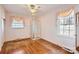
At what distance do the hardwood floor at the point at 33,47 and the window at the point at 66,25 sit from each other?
0.20 metres

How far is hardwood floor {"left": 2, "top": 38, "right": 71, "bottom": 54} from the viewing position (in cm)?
128

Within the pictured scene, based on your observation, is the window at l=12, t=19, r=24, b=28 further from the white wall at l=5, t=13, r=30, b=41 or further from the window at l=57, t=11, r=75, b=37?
the window at l=57, t=11, r=75, b=37

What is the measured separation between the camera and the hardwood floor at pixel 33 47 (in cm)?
128

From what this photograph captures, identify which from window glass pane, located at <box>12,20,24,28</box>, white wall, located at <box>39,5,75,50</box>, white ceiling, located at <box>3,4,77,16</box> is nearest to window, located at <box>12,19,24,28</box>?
window glass pane, located at <box>12,20,24,28</box>

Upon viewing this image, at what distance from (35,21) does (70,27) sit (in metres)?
0.42

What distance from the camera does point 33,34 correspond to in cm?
137

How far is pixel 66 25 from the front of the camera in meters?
1.32

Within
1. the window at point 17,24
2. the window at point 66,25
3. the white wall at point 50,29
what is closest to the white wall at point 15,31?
the window at point 17,24

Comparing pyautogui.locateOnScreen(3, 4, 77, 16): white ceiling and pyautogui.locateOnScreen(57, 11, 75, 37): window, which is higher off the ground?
pyautogui.locateOnScreen(3, 4, 77, 16): white ceiling

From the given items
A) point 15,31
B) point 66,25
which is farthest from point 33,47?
point 66,25

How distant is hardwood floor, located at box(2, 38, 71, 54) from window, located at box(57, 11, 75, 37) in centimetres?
20

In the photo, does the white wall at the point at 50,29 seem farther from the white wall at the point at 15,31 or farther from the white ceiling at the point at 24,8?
the white wall at the point at 15,31
